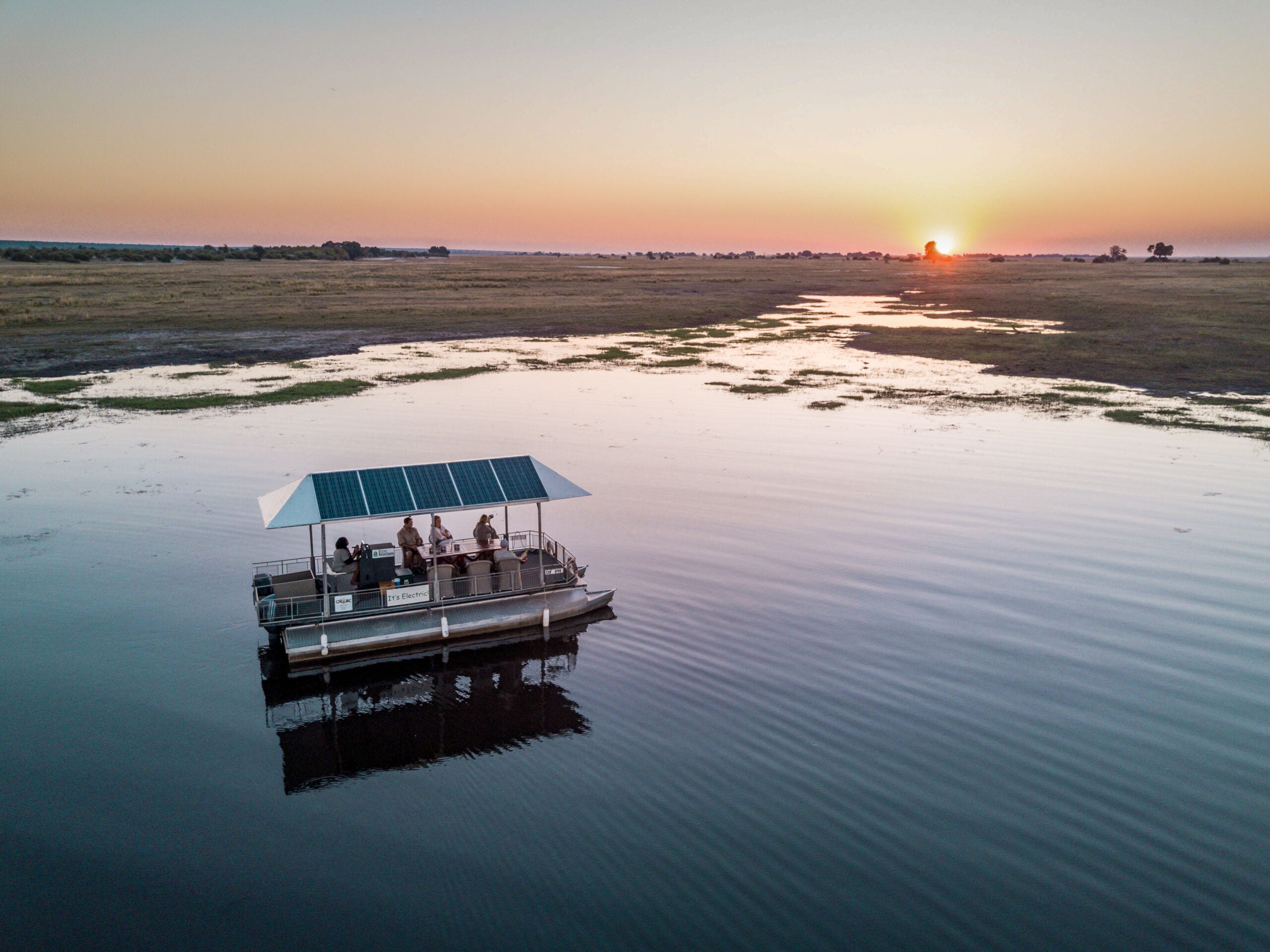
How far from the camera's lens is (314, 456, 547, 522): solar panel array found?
23594 millimetres

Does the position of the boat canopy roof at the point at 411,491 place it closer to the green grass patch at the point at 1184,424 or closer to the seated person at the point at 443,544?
the seated person at the point at 443,544

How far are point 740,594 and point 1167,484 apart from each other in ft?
76.5

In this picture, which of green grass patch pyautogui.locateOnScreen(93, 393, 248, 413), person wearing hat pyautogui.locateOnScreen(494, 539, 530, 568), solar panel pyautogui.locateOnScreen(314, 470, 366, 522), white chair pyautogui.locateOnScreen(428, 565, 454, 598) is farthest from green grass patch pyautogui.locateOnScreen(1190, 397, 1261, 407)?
green grass patch pyautogui.locateOnScreen(93, 393, 248, 413)

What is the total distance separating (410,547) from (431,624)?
2.80 meters

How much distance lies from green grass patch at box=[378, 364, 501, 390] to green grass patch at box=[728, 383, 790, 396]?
66.1 feet

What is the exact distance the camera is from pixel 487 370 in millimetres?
68500

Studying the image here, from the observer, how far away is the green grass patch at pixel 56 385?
55312 millimetres

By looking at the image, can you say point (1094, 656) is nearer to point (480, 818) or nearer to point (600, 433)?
point (480, 818)

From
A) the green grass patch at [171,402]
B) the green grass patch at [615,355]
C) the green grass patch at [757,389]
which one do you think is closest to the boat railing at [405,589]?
the green grass patch at [171,402]

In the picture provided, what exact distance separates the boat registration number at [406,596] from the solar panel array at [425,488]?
2.29 meters

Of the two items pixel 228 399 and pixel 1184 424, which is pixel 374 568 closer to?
pixel 228 399

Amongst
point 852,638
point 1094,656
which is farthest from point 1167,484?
point 852,638

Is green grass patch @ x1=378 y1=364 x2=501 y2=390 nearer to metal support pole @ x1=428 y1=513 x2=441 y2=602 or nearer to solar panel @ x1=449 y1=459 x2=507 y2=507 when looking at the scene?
solar panel @ x1=449 y1=459 x2=507 y2=507

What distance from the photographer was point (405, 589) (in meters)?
24.2
